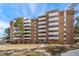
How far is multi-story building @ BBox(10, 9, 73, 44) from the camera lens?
2.71m

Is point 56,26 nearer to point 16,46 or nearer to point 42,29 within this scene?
point 42,29

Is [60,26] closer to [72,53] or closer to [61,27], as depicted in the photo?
[61,27]

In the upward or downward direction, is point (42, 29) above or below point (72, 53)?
above

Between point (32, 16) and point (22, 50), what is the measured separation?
14.8 inches

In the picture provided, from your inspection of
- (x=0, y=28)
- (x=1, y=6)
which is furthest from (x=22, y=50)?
(x=1, y=6)

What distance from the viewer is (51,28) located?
2729 millimetres

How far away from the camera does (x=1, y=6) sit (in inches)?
106

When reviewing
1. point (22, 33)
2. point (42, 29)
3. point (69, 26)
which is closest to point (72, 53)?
point (69, 26)

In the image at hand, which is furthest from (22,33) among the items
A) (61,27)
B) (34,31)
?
(61,27)

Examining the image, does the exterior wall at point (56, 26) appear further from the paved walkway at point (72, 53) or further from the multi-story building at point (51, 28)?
the paved walkway at point (72, 53)

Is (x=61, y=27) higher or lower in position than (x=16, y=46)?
higher

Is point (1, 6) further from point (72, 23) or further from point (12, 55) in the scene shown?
point (72, 23)

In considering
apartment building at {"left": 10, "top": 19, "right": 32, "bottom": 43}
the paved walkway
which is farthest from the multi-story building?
the paved walkway

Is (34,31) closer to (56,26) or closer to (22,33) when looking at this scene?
(22,33)
